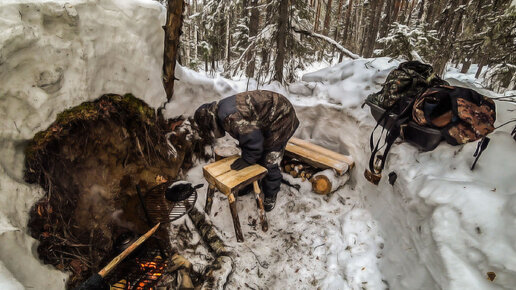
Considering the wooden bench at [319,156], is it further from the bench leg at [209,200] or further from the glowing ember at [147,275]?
the glowing ember at [147,275]

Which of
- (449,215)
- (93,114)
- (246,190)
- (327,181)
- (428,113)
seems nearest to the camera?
(449,215)

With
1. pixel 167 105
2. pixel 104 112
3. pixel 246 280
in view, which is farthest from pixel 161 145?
pixel 246 280

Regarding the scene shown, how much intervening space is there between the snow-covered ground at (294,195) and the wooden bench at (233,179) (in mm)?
293

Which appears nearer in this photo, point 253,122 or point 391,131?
point 391,131

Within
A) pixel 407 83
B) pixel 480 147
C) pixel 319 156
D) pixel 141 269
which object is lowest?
pixel 141 269

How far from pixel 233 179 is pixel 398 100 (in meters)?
2.34

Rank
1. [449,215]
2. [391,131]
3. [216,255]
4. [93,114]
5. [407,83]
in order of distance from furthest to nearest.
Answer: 1. [216,255]
2. [407,83]
3. [391,131]
4. [93,114]
5. [449,215]

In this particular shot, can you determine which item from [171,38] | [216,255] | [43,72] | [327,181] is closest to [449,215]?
[327,181]

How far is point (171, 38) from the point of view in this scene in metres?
3.02

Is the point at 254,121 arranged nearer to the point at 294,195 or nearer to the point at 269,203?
the point at 269,203

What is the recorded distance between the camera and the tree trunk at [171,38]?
2.88 m

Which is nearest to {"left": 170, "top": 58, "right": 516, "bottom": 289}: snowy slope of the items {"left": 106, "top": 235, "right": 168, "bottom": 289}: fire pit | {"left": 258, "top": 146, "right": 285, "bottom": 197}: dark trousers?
{"left": 258, "top": 146, "right": 285, "bottom": 197}: dark trousers

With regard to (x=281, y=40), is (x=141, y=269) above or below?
below

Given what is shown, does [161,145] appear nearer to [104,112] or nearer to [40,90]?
[104,112]
